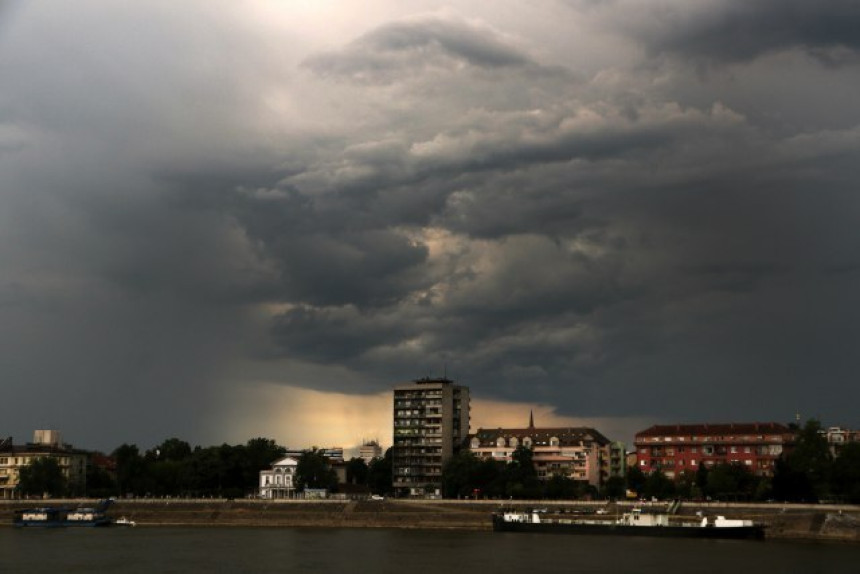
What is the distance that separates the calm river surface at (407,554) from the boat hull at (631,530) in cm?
423

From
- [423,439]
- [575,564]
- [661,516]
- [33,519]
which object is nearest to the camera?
[575,564]

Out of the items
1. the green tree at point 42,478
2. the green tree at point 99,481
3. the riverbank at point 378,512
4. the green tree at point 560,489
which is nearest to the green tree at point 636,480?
the green tree at point 560,489

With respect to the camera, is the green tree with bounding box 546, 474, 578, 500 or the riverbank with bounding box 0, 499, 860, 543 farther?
the green tree with bounding box 546, 474, 578, 500

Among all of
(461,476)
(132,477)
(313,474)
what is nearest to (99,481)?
(132,477)

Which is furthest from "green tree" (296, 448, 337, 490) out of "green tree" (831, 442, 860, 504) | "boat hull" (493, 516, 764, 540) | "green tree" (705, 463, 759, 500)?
"green tree" (831, 442, 860, 504)

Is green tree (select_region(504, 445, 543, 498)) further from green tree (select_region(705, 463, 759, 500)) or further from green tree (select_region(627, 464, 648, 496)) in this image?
green tree (select_region(705, 463, 759, 500))

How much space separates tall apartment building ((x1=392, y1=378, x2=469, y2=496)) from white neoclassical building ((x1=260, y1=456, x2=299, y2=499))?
58.3ft

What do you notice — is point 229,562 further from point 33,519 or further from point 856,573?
point 33,519

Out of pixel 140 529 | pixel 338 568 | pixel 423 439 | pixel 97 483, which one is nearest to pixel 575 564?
pixel 338 568

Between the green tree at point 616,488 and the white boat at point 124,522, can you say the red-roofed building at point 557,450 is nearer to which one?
the green tree at point 616,488

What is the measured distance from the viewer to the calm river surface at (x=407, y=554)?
7625 centimetres

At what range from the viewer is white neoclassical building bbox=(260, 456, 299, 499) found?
174 m

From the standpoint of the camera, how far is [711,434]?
555ft

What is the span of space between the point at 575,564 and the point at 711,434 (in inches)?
3820
